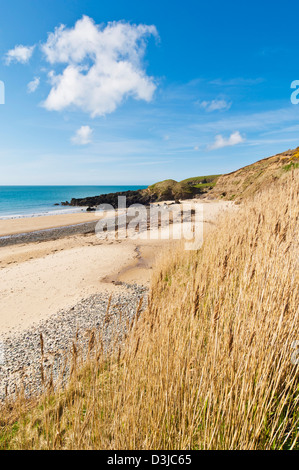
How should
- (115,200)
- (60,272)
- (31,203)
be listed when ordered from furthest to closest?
(31,203) < (115,200) < (60,272)

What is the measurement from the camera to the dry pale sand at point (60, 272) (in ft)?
22.6

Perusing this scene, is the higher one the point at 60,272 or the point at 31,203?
the point at 31,203

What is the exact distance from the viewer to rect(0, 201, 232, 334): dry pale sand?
6.89 meters

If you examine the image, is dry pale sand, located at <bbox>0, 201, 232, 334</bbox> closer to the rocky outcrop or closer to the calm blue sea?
the calm blue sea

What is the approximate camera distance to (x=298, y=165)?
49.7 feet

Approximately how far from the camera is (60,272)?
31.8 feet

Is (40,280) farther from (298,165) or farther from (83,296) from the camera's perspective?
(298,165)

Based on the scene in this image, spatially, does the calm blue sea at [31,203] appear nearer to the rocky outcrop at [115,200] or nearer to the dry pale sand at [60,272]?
→ the rocky outcrop at [115,200]

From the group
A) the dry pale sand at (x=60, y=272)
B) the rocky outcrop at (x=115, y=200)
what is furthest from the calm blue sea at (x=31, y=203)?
the dry pale sand at (x=60, y=272)

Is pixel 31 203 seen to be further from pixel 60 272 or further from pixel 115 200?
pixel 60 272

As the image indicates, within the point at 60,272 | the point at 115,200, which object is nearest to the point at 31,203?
the point at 115,200

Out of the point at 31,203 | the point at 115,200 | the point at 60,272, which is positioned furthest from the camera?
the point at 31,203
